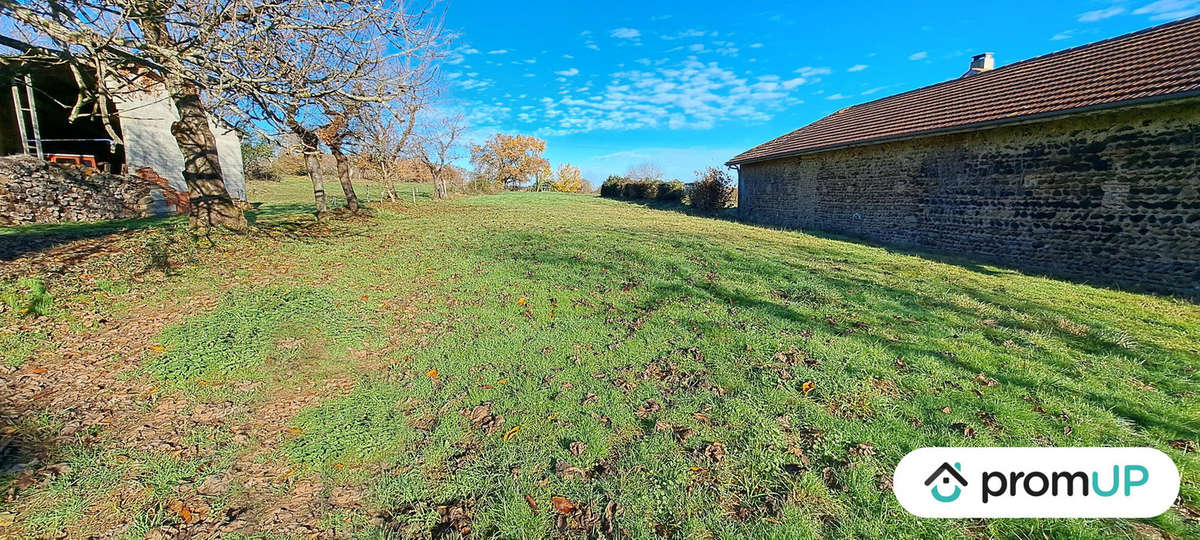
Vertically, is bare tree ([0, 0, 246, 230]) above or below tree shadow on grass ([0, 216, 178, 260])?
above

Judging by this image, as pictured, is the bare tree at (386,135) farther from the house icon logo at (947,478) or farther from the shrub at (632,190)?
the shrub at (632,190)

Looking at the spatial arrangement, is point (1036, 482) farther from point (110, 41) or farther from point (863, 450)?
point (110, 41)

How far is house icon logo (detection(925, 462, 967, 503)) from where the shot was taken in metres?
2.23

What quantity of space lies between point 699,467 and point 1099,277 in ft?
33.0

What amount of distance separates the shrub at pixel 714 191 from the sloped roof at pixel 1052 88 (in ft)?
25.0

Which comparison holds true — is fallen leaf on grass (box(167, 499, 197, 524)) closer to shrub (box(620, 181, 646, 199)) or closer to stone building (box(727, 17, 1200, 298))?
stone building (box(727, 17, 1200, 298))

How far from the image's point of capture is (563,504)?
7.38ft

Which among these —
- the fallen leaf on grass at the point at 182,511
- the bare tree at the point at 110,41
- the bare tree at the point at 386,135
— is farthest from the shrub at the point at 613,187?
the fallen leaf on grass at the point at 182,511

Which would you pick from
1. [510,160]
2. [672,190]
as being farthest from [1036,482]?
[510,160]

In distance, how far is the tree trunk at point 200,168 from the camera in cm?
778

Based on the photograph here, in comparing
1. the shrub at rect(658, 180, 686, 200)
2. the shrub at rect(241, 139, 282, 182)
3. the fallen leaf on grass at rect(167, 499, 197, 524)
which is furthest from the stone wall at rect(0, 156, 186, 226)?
the shrub at rect(658, 180, 686, 200)

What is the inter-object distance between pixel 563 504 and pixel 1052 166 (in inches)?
459

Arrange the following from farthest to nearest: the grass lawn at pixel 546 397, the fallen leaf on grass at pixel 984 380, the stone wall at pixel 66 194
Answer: the stone wall at pixel 66 194, the fallen leaf on grass at pixel 984 380, the grass lawn at pixel 546 397

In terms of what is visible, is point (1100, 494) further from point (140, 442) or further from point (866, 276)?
point (140, 442)
